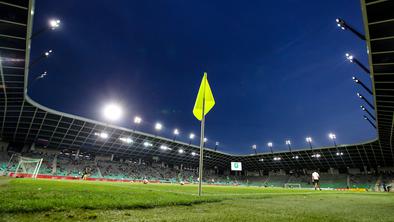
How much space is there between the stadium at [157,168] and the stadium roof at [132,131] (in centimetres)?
10

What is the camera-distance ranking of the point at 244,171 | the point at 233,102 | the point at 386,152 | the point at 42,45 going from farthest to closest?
1. the point at 233,102
2. the point at 244,171
3. the point at 42,45
4. the point at 386,152

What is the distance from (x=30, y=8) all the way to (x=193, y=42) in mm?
152468

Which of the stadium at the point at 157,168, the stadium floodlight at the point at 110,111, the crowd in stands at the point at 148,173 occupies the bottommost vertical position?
the crowd in stands at the point at 148,173

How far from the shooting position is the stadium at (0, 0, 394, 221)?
353 cm

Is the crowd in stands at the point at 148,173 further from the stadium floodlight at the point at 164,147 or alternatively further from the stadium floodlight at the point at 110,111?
the stadium floodlight at the point at 110,111

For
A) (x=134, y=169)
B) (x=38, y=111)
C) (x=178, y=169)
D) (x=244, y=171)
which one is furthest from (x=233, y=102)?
(x=38, y=111)

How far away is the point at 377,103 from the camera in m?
22.2

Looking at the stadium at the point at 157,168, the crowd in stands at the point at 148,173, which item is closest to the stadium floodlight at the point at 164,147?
the stadium at the point at 157,168

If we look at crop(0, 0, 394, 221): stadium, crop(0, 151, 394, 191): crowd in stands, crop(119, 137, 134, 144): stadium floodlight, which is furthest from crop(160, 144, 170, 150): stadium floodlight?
crop(119, 137, 134, 144): stadium floodlight

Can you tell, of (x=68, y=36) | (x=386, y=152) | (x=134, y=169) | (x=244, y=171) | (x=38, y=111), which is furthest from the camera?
(x=68, y=36)

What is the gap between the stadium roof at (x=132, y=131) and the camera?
48.8 ft

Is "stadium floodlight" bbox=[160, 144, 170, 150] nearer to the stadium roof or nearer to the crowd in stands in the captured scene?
the stadium roof

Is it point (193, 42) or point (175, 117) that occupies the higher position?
point (193, 42)

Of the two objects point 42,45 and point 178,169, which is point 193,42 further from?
point 178,169
